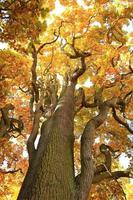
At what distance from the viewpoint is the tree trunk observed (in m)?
5.60

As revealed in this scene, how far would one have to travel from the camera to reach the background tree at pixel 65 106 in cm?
639

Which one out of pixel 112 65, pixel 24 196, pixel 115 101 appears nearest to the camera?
pixel 24 196

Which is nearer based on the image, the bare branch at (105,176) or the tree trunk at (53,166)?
the tree trunk at (53,166)

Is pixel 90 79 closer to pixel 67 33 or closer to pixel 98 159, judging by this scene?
pixel 67 33

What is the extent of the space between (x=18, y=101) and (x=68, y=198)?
1117 centimetres

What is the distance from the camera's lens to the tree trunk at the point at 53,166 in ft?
18.4

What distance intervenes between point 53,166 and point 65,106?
3.27 metres

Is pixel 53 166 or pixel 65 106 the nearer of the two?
pixel 53 166

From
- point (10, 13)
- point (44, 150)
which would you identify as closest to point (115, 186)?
point (44, 150)

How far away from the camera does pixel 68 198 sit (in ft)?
18.9

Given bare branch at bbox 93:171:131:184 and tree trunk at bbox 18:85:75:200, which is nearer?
tree trunk at bbox 18:85:75:200

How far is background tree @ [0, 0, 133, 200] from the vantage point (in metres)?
6.39

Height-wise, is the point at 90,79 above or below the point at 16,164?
above

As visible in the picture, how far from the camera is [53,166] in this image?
20.4ft
